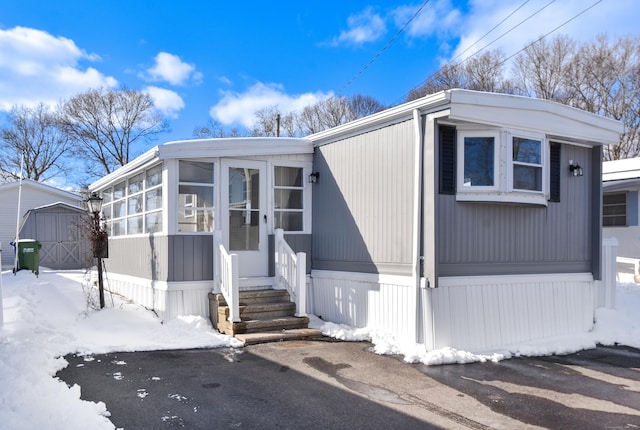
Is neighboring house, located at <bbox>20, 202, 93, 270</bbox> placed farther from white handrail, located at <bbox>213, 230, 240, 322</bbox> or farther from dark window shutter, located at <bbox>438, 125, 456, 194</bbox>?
dark window shutter, located at <bbox>438, 125, 456, 194</bbox>

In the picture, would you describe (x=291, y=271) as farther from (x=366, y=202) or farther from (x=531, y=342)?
(x=531, y=342)

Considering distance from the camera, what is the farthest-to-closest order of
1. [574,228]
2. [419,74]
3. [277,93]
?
[277,93] < [419,74] < [574,228]

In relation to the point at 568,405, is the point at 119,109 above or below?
above

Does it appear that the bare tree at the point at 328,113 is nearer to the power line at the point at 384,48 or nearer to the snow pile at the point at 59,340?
the power line at the point at 384,48

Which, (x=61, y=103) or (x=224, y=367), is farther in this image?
(x=61, y=103)

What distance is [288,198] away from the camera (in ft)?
26.1

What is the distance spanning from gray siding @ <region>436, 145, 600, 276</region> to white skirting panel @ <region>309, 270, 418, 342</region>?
0.66 metres

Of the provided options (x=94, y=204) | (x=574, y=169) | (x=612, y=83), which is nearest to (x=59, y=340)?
(x=94, y=204)

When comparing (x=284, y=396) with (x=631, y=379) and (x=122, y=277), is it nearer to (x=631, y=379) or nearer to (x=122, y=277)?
(x=631, y=379)

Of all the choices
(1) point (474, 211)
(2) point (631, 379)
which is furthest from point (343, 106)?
(2) point (631, 379)

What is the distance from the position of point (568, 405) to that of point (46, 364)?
16.3 feet

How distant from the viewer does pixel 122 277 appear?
9281 mm

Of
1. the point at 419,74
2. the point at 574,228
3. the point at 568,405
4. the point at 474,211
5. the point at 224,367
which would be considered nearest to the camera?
the point at 568,405

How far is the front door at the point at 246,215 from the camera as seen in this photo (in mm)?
7520
